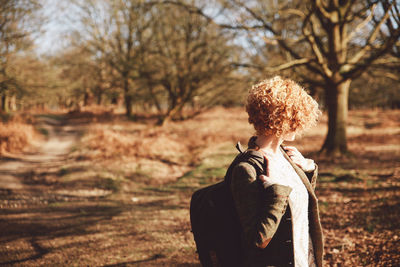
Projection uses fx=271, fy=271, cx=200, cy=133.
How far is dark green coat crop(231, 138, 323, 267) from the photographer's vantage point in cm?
167

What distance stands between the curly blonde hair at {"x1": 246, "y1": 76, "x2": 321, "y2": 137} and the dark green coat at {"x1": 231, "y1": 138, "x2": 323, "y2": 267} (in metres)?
0.24

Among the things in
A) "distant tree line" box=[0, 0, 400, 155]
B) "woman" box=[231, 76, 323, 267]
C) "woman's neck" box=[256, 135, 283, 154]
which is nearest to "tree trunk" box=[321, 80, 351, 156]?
"distant tree line" box=[0, 0, 400, 155]

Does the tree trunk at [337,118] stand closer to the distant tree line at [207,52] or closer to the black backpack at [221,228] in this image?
the distant tree line at [207,52]

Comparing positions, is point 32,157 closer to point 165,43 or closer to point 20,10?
point 20,10

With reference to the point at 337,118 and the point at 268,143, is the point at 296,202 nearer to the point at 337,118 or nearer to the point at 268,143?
the point at 268,143

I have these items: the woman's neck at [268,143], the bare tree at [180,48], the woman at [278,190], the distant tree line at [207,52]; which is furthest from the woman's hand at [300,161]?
the bare tree at [180,48]

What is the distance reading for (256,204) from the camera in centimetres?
172

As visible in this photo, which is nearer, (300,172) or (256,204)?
(256,204)

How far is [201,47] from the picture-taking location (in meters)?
17.7

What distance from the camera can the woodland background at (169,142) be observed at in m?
4.56

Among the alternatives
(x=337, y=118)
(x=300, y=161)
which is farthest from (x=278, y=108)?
(x=337, y=118)

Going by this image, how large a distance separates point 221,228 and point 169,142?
464 inches

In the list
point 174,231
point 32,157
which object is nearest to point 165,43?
point 32,157

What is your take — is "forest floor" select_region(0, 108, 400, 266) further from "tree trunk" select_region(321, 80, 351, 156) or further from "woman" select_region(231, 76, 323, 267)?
"woman" select_region(231, 76, 323, 267)
